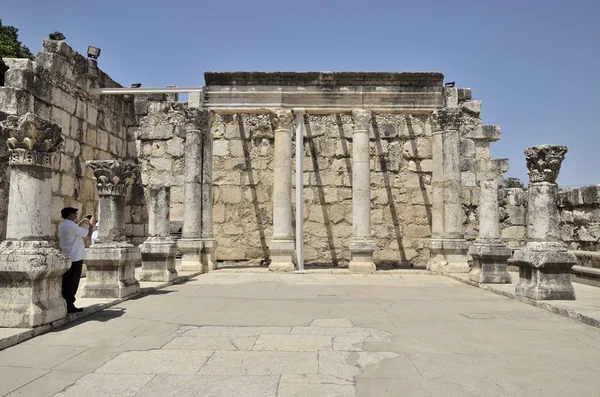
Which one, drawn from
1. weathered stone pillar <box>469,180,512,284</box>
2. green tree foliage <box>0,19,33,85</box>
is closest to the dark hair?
weathered stone pillar <box>469,180,512,284</box>

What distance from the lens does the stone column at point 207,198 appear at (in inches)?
564

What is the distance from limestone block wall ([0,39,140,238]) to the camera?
1044 cm

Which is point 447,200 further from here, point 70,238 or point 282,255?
point 70,238

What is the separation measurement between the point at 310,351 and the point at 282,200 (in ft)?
30.5

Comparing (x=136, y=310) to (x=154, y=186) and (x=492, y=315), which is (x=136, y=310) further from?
(x=492, y=315)

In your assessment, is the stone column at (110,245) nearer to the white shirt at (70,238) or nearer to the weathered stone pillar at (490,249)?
the white shirt at (70,238)

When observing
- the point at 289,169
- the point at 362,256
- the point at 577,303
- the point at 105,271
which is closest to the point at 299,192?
the point at 289,169

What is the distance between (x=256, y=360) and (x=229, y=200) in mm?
11690

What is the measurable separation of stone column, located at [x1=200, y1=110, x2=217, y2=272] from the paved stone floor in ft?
18.8

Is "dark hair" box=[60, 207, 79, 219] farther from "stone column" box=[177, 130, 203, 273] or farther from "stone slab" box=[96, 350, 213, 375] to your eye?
"stone column" box=[177, 130, 203, 273]

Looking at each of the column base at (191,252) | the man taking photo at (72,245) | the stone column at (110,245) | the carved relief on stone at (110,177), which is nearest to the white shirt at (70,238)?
the man taking photo at (72,245)

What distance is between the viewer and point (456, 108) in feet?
46.7

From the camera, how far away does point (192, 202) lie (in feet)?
46.9

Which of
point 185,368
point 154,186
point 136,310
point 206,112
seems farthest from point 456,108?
point 185,368
